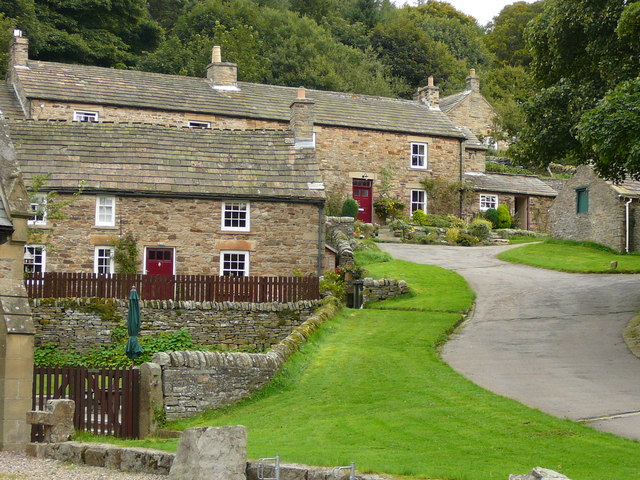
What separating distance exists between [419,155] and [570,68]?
2390cm

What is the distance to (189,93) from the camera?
49.8 m

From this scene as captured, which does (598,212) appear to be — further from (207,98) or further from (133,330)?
(133,330)

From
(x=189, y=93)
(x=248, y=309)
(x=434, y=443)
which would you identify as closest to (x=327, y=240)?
(x=248, y=309)

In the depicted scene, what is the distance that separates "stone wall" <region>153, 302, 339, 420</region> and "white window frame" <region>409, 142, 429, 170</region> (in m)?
32.3

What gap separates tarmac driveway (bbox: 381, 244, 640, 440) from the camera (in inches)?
714

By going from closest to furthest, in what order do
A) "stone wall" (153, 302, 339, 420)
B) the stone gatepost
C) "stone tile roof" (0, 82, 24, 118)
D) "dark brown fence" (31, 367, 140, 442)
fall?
the stone gatepost → "dark brown fence" (31, 367, 140, 442) → "stone wall" (153, 302, 339, 420) → "stone tile roof" (0, 82, 24, 118)

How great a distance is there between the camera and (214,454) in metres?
13.2

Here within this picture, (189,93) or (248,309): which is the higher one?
(189,93)

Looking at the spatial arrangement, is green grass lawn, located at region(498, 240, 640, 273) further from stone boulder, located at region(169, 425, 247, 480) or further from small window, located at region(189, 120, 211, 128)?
stone boulder, located at region(169, 425, 247, 480)

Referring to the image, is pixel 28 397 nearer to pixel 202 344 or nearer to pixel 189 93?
pixel 202 344

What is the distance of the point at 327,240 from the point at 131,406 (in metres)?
21.8

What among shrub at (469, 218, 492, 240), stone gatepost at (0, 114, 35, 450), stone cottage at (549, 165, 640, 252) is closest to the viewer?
stone gatepost at (0, 114, 35, 450)

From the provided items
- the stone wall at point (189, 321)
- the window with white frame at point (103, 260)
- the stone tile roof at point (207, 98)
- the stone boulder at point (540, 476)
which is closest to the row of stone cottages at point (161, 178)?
the window with white frame at point (103, 260)

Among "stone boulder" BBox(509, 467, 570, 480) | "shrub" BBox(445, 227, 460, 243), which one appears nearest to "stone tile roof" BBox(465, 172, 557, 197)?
"shrub" BBox(445, 227, 460, 243)
